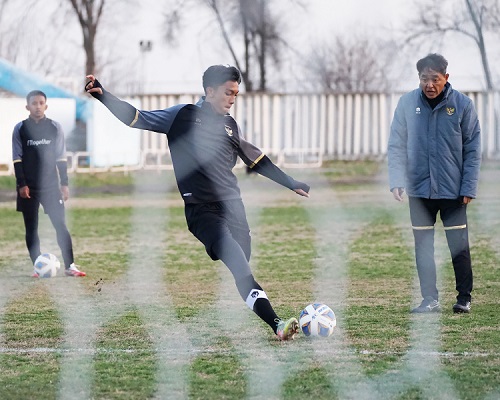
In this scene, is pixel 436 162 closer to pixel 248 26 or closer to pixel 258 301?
pixel 258 301

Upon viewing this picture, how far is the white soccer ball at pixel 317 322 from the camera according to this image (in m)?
5.69

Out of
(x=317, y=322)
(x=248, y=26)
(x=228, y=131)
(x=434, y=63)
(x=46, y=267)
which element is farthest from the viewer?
(x=248, y=26)

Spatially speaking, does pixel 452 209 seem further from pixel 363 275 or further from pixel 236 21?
pixel 236 21

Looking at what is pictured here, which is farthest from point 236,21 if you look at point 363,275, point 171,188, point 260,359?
point 260,359

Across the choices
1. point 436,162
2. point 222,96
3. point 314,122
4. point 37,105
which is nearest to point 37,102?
point 37,105

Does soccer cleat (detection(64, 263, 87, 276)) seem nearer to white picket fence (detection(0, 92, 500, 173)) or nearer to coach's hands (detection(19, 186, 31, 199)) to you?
coach's hands (detection(19, 186, 31, 199))

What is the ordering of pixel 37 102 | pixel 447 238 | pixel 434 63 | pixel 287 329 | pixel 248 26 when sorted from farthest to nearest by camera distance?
pixel 248 26
pixel 37 102
pixel 447 238
pixel 434 63
pixel 287 329

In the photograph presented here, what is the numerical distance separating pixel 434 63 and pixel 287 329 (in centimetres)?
178

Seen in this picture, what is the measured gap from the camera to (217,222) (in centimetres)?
580

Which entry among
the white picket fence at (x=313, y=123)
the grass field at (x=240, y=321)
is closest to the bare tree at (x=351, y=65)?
the white picket fence at (x=313, y=123)

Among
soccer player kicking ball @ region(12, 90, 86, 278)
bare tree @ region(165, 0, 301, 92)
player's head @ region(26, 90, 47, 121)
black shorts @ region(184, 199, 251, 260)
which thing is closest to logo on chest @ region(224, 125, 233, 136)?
black shorts @ region(184, 199, 251, 260)

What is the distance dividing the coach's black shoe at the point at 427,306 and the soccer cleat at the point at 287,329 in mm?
1184

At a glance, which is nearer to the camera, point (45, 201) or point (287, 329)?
point (287, 329)

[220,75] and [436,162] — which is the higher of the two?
[220,75]
